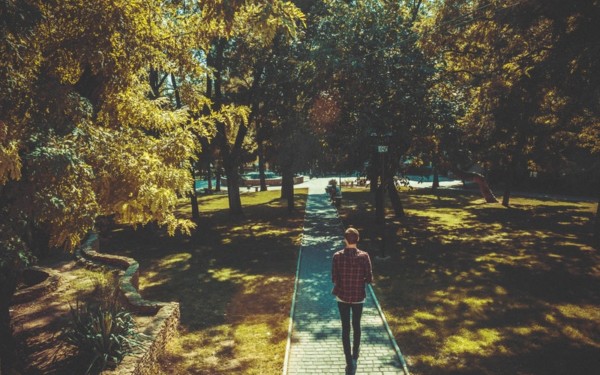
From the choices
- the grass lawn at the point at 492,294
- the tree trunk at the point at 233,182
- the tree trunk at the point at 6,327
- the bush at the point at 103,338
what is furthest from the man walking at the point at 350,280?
the tree trunk at the point at 233,182

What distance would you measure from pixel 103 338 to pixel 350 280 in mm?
3766

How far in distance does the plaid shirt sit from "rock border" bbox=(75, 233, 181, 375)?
3.05m

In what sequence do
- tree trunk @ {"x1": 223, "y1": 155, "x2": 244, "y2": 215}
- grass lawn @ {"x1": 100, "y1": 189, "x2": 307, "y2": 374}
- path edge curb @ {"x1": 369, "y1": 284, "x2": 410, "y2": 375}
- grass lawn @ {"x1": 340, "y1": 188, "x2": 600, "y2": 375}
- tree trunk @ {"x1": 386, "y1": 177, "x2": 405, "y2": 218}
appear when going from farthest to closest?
tree trunk @ {"x1": 223, "y1": 155, "x2": 244, "y2": 215}, tree trunk @ {"x1": 386, "y1": 177, "x2": 405, "y2": 218}, grass lawn @ {"x1": 100, "y1": 189, "x2": 307, "y2": 374}, grass lawn @ {"x1": 340, "y1": 188, "x2": 600, "y2": 375}, path edge curb @ {"x1": 369, "y1": 284, "x2": 410, "y2": 375}

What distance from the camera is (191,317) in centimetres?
846

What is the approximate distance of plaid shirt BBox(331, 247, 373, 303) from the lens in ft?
19.4

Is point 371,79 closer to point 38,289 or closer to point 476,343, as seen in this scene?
point 476,343

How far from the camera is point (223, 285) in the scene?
10.8 metres

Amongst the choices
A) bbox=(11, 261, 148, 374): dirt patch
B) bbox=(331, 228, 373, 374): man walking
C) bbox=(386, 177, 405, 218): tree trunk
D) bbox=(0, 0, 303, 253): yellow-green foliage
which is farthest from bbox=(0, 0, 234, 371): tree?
bbox=(386, 177, 405, 218): tree trunk

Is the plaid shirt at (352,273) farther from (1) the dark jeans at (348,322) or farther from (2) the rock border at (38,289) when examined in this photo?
(2) the rock border at (38,289)

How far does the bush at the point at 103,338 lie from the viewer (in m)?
5.55

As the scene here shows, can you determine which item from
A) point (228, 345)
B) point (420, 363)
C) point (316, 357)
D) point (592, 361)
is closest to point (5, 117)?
point (228, 345)

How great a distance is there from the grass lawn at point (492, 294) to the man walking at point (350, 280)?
122 centimetres

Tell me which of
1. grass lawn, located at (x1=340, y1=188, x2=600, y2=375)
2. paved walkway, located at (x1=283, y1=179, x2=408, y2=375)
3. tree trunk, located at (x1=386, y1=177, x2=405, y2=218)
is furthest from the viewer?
tree trunk, located at (x1=386, y1=177, x2=405, y2=218)

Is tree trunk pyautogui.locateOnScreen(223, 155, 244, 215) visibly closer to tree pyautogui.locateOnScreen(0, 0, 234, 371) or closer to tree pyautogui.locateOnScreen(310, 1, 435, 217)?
tree pyautogui.locateOnScreen(310, 1, 435, 217)
